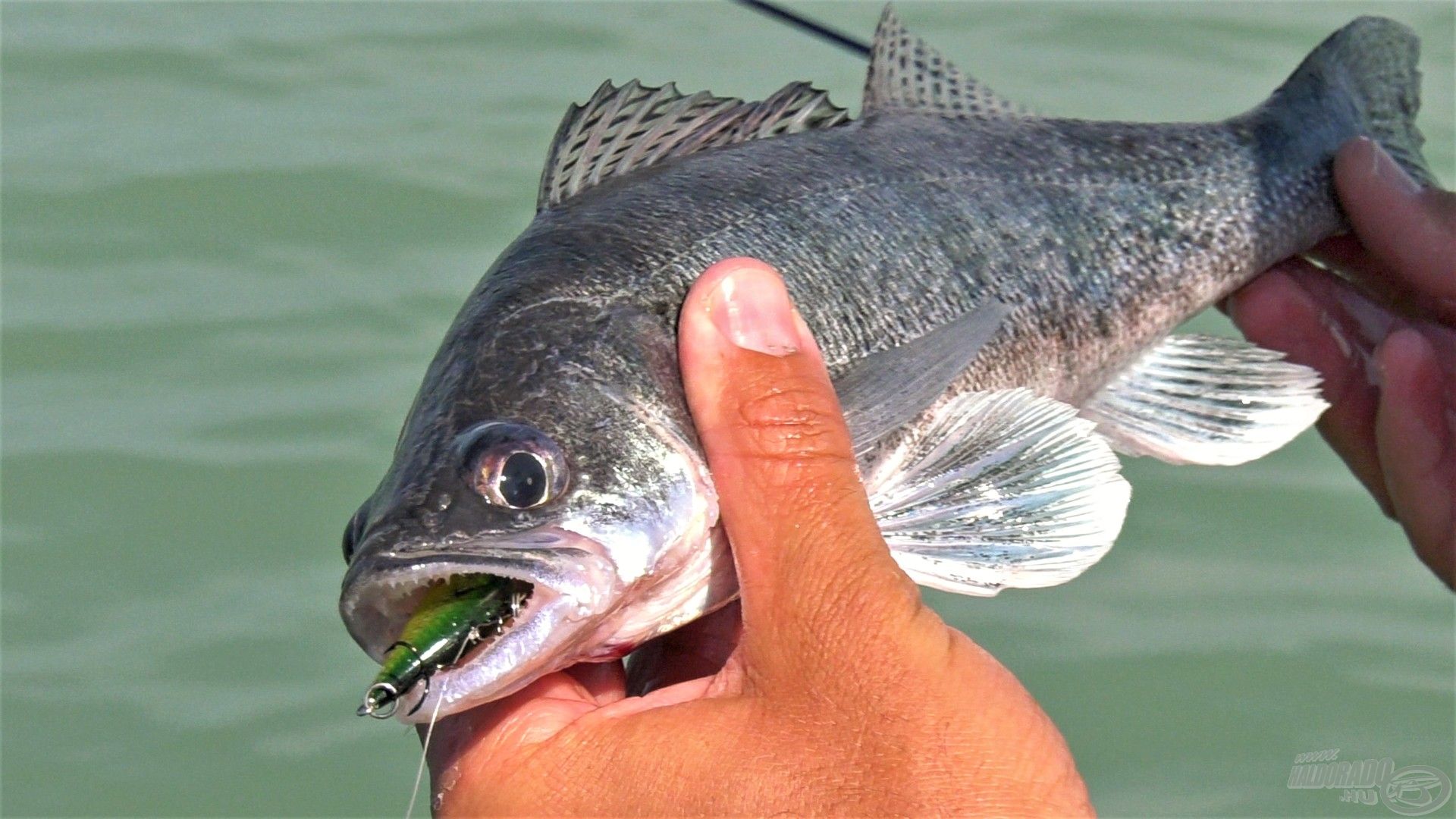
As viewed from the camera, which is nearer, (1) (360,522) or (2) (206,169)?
(1) (360,522)

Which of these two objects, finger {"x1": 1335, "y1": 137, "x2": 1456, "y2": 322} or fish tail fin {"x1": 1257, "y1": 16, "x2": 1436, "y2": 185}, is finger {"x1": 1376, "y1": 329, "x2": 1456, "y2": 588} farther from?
fish tail fin {"x1": 1257, "y1": 16, "x2": 1436, "y2": 185}

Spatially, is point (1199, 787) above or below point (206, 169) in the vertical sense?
below

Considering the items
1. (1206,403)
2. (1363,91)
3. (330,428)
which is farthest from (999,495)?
(330,428)

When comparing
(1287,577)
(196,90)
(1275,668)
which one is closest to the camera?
(1275,668)

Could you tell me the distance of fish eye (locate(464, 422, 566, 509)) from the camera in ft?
8.07

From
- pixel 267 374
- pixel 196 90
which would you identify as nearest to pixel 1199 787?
pixel 267 374

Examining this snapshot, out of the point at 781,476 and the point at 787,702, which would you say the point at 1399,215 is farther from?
the point at 787,702

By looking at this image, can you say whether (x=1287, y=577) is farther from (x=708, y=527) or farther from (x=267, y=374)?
(x=267, y=374)

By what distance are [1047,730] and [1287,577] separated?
2703 millimetres

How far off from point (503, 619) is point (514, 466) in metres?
0.26

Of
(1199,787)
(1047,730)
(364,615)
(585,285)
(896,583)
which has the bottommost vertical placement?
(1199,787)

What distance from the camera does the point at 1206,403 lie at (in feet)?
12.0

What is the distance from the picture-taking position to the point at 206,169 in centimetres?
655

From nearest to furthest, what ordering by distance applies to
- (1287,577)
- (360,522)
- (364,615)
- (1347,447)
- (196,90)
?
1. (364,615)
2. (360,522)
3. (1347,447)
4. (1287,577)
5. (196,90)
